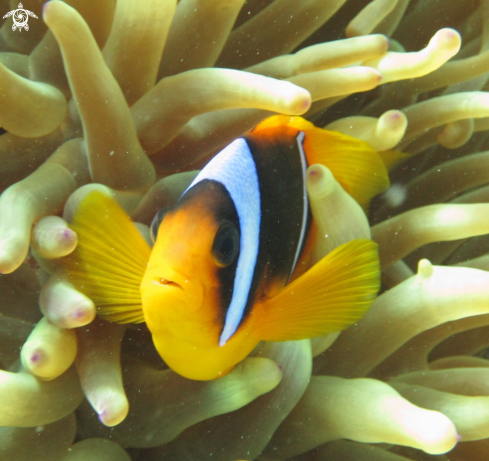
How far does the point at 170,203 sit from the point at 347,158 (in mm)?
319

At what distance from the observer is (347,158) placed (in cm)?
89

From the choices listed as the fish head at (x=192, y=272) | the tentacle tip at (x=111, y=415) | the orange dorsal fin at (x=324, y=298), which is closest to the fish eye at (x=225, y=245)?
the fish head at (x=192, y=272)

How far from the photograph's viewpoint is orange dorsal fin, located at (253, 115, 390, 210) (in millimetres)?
851

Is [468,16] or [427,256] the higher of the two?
[468,16]

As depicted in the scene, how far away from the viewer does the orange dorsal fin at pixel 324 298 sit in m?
0.70

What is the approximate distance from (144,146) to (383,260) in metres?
0.48

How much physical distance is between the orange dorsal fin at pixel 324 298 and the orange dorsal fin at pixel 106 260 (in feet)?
0.61

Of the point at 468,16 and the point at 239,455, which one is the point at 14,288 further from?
the point at 468,16

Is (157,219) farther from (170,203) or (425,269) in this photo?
(425,269)

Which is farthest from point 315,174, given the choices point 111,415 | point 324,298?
point 111,415

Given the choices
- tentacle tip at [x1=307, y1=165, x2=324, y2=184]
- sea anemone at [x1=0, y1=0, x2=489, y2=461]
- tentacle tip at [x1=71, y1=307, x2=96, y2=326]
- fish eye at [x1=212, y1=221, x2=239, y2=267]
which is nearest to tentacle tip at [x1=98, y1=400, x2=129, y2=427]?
sea anemone at [x1=0, y1=0, x2=489, y2=461]

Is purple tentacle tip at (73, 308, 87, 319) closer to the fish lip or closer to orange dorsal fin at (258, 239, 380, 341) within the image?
the fish lip

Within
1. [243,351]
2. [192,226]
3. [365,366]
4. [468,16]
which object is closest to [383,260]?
[365,366]

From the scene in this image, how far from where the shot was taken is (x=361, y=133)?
917 mm
